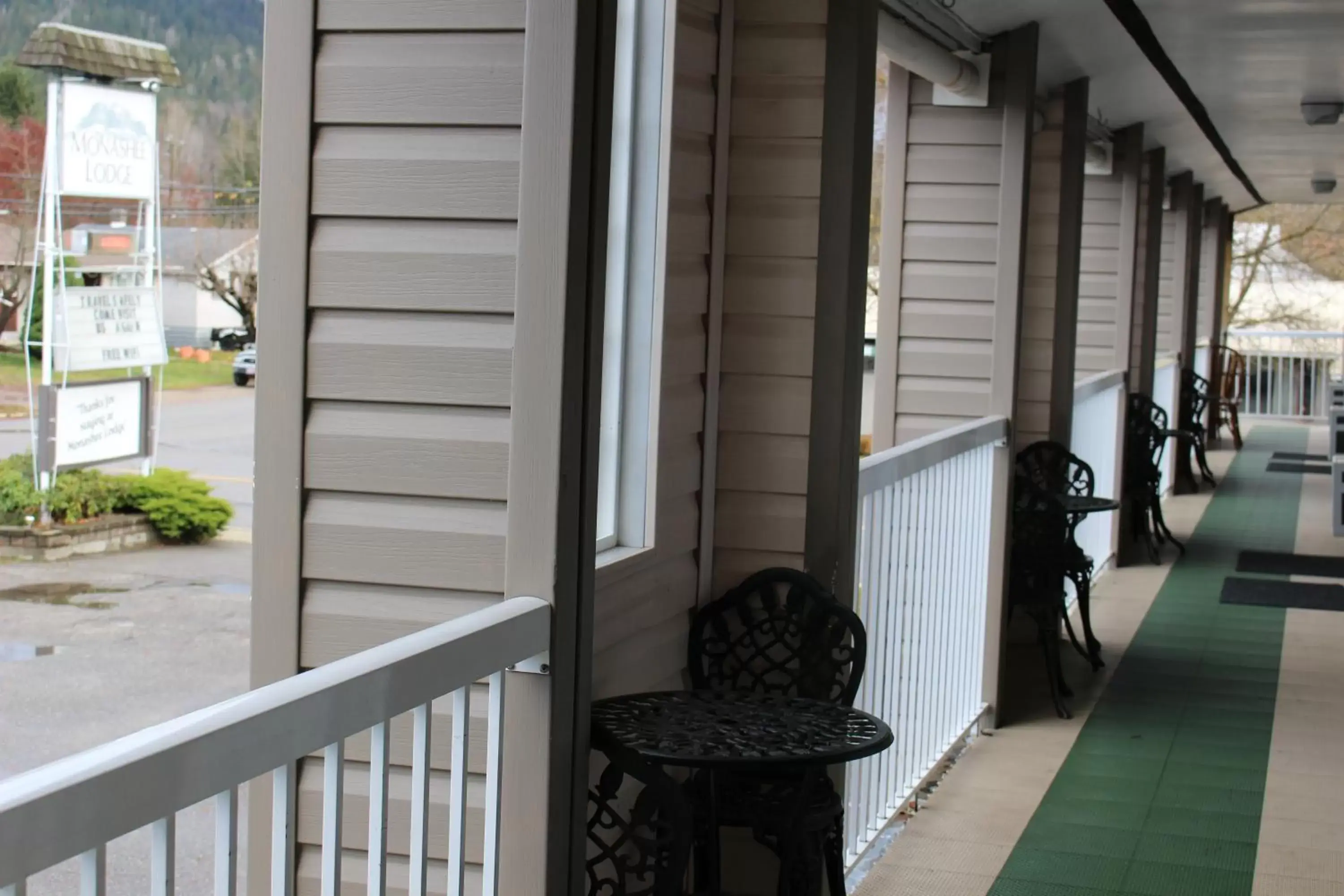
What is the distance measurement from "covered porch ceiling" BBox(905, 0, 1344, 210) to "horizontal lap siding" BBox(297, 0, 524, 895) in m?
2.48

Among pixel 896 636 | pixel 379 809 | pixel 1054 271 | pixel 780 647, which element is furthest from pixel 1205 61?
pixel 379 809

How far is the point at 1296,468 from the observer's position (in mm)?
12727

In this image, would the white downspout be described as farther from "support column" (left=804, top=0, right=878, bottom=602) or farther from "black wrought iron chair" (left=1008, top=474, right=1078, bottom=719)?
"black wrought iron chair" (left=1008, top=474, right=1078, bottom=719)

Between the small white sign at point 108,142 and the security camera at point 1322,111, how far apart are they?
6.22m

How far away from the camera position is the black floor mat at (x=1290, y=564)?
812 centimetres

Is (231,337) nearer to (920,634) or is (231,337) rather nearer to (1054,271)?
(920,634)

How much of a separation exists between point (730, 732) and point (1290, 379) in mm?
16051

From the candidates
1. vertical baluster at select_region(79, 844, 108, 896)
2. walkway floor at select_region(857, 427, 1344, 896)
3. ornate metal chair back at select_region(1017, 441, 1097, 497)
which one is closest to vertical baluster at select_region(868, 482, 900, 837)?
walkway floor at select_region(857, 427, 1344, 896)

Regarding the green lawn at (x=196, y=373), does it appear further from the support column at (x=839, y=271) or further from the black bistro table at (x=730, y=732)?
the support column at (x=839, y=271)

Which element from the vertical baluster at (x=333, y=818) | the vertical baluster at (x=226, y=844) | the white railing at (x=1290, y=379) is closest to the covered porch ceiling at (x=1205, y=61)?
the vertical baluster at (x=333, y=818)

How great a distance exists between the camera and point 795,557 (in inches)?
126

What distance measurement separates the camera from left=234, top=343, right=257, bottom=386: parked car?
2791 mm

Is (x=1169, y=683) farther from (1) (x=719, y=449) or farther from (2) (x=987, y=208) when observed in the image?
(1) (x=719, y=449)

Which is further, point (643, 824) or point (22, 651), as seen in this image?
point (22, 651)
